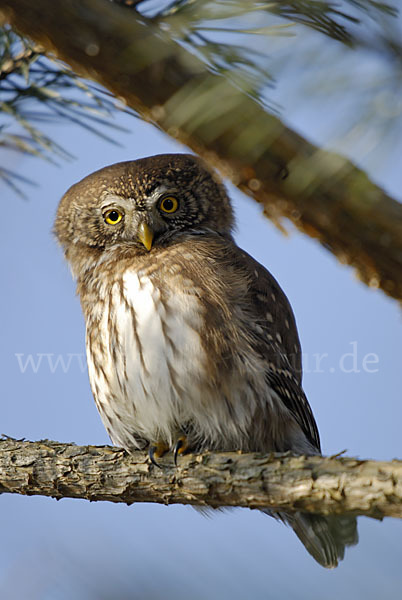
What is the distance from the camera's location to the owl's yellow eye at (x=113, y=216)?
3572mm

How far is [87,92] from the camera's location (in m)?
2.49

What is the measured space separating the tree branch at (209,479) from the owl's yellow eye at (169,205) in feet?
4.30

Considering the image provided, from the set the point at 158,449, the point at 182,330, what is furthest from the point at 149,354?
the point at 158,449

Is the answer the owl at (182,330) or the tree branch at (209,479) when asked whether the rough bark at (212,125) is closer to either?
the tree branch at (209,479)

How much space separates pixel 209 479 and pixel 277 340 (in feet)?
3.30

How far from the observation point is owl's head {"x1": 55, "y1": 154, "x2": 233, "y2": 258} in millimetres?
3514

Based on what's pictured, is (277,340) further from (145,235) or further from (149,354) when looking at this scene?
(145,235)

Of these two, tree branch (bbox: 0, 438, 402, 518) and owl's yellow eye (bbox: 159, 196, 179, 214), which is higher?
owl's yellow eye (bbox: 159, 196, 179, 214)

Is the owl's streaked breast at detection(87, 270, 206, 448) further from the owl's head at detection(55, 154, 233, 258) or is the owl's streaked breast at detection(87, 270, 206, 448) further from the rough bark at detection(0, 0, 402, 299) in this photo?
the rough bark at detection(0, 0, 402, 299)

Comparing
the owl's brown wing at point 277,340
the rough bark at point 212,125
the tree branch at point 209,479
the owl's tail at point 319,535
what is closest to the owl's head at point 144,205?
the owl's brown wing at point 277,340

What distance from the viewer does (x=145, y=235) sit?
3.39 m

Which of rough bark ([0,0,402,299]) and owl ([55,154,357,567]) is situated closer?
rough bark ([0,0,402,299])

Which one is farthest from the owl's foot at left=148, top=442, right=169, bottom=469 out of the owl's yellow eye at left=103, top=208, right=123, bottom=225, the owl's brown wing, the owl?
the owl's yellow eye at left=103, top=208, right=123, bottom=225

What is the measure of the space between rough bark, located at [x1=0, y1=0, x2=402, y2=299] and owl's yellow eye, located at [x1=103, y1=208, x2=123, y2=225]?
2222 millimetres
